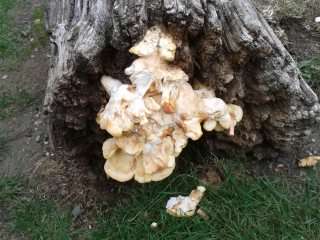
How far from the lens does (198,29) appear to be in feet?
9.30

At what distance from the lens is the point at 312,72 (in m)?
4.01

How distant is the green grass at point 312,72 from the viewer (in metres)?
3.97

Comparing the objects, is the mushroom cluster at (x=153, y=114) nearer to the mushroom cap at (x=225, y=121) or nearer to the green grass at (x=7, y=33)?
the mushroom cap at (x=225, y=121)

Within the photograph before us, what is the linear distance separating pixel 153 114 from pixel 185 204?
Result: 703 mm

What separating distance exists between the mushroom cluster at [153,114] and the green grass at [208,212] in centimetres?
44

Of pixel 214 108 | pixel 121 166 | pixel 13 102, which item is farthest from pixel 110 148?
pixel 13 102

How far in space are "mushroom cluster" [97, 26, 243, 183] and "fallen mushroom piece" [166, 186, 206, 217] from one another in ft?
1.35

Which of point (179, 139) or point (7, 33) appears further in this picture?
point (7, 33)

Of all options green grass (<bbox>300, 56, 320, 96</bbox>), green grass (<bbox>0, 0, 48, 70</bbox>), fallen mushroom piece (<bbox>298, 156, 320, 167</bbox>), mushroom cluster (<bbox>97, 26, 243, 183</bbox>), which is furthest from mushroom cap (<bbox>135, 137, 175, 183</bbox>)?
green grass (<bbox>0, 0, 48, 70</bbox>)

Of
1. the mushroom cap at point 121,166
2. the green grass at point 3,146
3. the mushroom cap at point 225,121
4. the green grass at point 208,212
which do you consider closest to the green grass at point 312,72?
the green grass at point 208,212

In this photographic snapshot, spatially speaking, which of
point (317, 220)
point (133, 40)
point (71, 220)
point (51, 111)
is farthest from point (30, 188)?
point (317, 220)

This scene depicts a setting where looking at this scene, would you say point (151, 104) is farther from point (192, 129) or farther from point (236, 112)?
point (236, 112)

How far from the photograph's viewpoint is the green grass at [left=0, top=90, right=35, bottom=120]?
4219 mm

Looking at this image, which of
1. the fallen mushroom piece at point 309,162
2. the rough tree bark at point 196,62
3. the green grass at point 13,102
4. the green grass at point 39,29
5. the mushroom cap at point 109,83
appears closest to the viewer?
the rough tree bark at point 196,62
